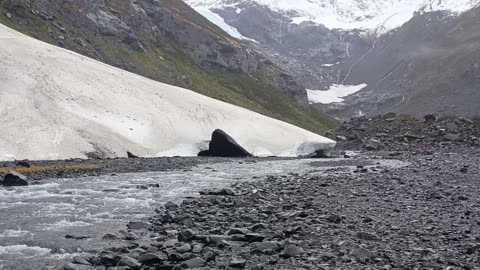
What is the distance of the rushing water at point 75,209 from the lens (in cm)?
1282

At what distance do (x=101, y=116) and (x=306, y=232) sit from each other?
107 feet

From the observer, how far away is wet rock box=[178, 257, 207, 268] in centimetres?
1084

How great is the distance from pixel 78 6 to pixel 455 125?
91.5 metres

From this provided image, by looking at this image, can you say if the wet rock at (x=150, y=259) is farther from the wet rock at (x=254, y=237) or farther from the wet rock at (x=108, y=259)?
the wet rock at (x=254, y=237)

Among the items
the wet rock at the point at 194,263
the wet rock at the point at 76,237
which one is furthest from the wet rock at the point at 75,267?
the wet rock at the point at 76,237

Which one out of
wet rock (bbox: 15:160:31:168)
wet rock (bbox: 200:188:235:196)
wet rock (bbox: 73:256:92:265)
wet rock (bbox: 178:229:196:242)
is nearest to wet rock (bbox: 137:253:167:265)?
wet rock (bbox: 73:256:92:265)

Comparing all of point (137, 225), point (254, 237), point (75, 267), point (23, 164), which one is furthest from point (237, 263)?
point (23, 164)

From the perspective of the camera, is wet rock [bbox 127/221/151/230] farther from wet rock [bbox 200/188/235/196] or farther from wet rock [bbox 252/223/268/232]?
wet rock [bbox 200/188/235/196]

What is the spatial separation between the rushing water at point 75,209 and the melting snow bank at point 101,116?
10156 millimetres

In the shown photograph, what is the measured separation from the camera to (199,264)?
10977 mm

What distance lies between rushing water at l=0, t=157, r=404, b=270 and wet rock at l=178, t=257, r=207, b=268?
323 centimetres

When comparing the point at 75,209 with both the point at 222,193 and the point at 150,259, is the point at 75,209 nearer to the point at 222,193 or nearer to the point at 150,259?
the point at 222,193

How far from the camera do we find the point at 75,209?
18500 mm

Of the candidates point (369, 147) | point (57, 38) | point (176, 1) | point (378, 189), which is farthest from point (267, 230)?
point (176, 1)
